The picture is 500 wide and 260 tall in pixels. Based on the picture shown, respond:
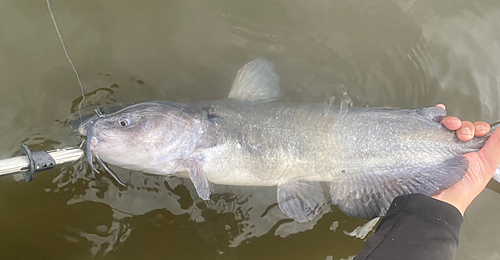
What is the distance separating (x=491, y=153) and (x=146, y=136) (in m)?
2.21

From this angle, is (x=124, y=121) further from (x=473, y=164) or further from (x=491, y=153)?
(x=491, y=153)

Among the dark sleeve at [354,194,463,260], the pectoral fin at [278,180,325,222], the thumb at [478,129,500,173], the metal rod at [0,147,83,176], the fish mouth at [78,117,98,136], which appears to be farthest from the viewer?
the pectoral fin at [278,180,325,222]

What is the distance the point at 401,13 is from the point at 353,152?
1.44m

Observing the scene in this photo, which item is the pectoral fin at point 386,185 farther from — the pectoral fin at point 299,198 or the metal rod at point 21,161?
the metal rod at point 21,161

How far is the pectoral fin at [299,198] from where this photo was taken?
6.87 ft

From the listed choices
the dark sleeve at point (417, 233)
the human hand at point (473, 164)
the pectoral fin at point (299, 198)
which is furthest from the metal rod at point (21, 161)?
the human hand at point (473, 164)

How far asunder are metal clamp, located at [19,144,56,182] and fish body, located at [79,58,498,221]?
1.47 ft

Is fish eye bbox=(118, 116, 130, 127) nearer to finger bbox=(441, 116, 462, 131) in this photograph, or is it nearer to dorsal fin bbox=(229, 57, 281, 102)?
dorsal fin bbox=(229, 57, 281, 102)

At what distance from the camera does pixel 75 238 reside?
7.09 feet

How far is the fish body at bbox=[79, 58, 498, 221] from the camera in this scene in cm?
195

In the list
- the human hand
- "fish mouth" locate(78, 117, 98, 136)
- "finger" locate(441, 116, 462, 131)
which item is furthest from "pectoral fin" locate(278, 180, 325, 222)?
"fish mouth" locate(78, 117, 98, 136)

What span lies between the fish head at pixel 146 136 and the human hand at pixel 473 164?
1.65m

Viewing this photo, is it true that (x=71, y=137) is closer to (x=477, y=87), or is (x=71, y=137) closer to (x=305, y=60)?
(x=305, y=60)

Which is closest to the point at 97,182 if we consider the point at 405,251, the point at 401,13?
the point at 405,251
